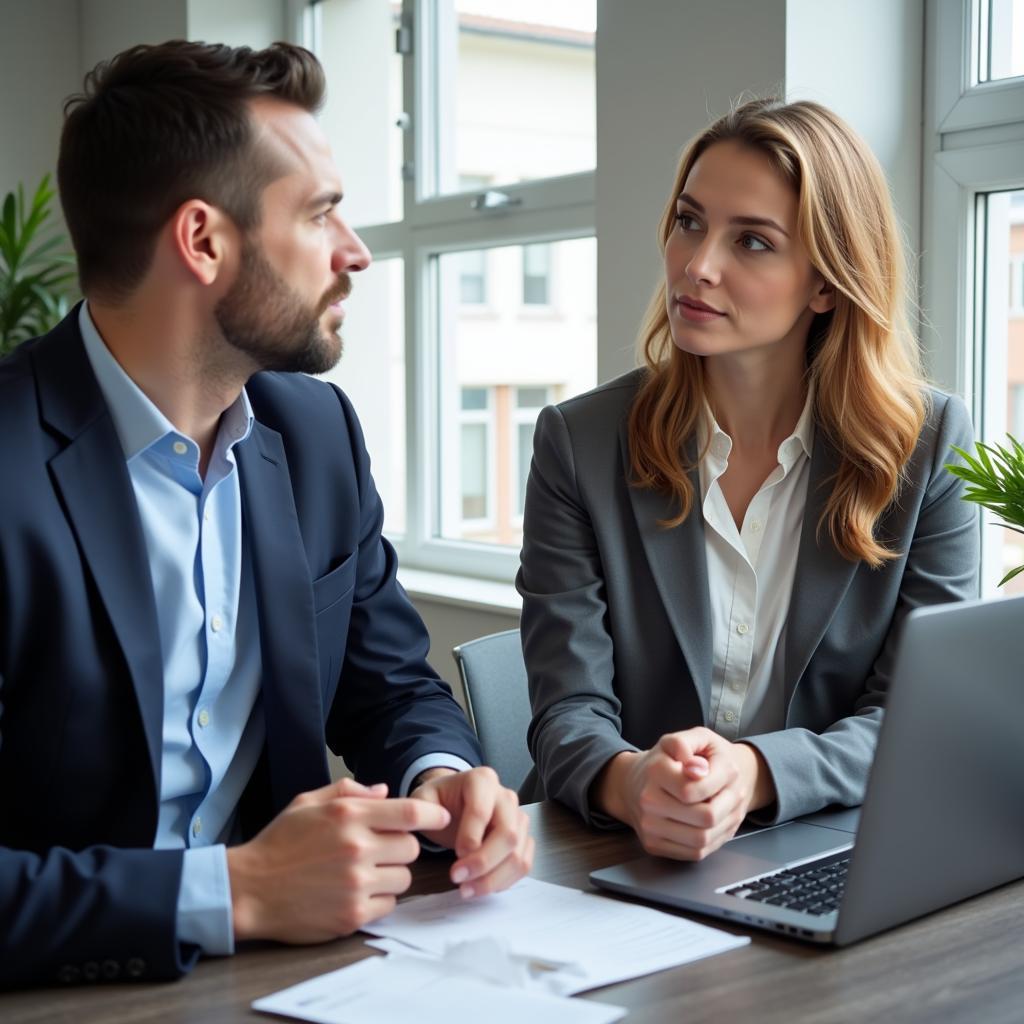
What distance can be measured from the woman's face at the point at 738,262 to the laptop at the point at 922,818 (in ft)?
2.59

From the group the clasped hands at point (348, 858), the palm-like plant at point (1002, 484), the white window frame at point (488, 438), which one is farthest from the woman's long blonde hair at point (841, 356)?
the white window frame at point (488, 438)

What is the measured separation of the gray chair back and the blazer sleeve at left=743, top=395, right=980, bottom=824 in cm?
45

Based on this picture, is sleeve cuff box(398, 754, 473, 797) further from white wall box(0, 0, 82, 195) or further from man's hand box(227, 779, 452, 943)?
white wall box(0, 0, 82, 195)

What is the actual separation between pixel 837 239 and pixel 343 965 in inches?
49.9

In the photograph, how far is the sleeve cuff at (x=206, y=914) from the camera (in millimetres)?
1106

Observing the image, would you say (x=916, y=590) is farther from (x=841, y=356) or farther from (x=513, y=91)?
(x=513, y=91)

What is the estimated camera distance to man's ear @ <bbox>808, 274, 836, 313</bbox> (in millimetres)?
1985

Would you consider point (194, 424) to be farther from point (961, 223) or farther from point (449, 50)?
point (449, 50)

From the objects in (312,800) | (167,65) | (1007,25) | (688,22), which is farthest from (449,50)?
(312,800)

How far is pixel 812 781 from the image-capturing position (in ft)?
4.97

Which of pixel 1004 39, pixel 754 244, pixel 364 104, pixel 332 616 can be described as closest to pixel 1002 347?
pixel 1004 39

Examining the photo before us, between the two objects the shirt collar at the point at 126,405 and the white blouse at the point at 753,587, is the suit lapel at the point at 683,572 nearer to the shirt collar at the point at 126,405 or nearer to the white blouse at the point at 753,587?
the white blouse at the point at 753,587

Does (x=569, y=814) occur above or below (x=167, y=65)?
below

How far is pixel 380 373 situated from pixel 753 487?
2.74m
